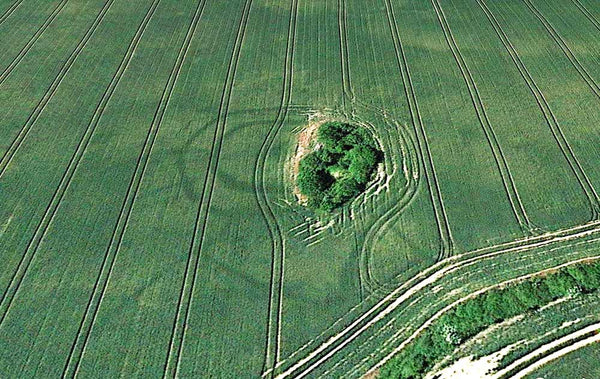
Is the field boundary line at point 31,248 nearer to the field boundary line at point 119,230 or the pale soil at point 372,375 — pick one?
the field boundary line at point 119,230

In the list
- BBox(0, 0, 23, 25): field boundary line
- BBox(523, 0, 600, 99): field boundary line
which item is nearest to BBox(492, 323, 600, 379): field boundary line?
BBox(523, 0, 600, 99): field boundary line

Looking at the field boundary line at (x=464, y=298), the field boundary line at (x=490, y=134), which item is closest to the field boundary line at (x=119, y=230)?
the field boundary line at (x=464, y=298)

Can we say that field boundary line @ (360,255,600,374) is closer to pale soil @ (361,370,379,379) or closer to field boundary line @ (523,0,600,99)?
pale soil @ (361,370,379,379)

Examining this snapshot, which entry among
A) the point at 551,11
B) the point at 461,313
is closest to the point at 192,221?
the point at 461,313

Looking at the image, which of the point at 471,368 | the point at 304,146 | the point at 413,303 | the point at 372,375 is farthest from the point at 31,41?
the point at 471,368

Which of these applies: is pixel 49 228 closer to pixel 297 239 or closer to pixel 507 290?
pixel 297 239

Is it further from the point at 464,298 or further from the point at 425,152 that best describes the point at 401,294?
the point at 425,152
